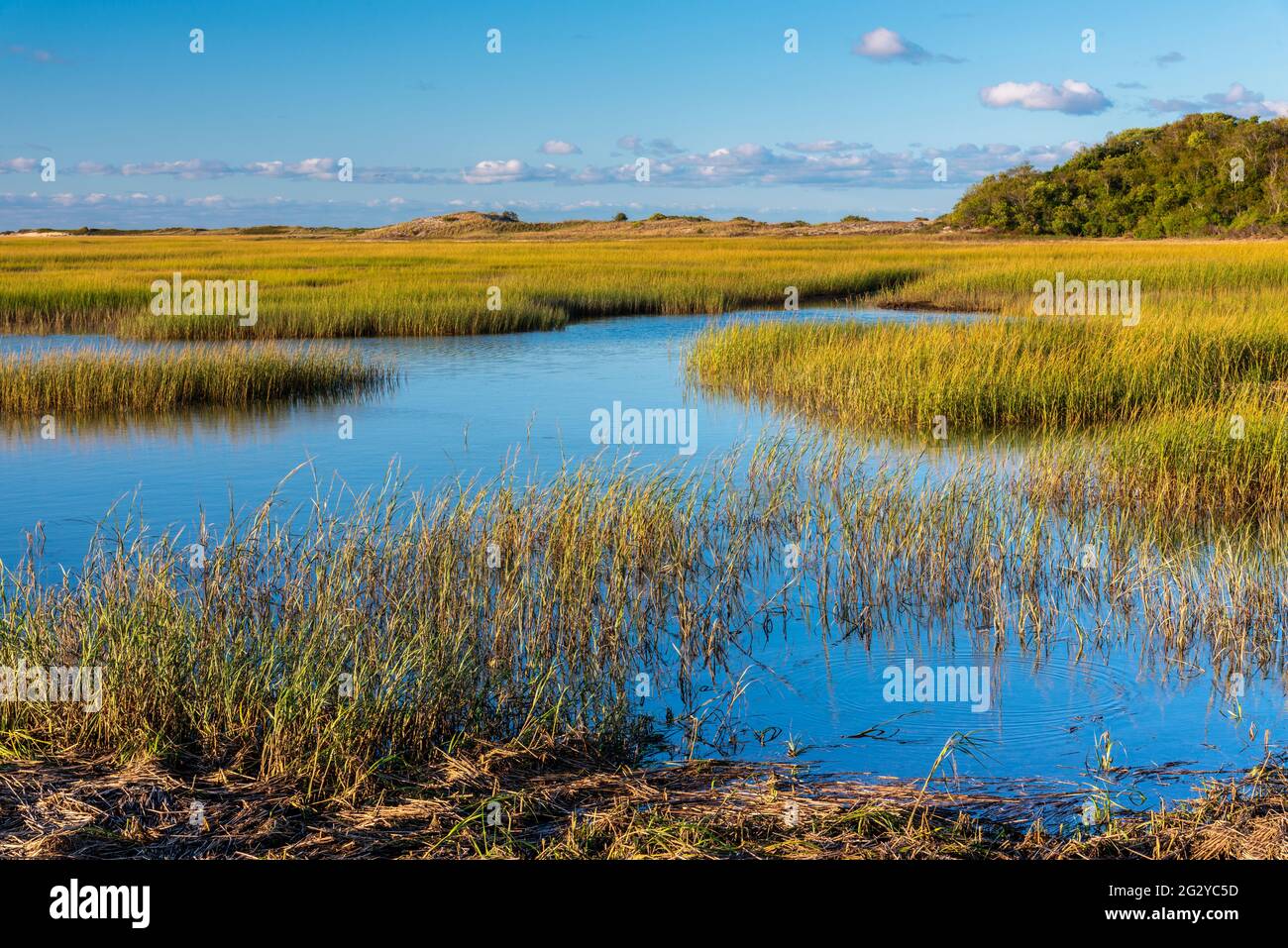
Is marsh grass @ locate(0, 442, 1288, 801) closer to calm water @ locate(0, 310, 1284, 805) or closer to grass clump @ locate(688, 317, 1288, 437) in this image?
calm water @ locate(0, 310, 1284, 805)

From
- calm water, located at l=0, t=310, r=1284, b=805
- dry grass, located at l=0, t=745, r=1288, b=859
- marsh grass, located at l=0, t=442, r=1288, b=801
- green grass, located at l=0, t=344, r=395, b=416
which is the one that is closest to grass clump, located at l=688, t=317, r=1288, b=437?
calm water, located at l=0, t=310, r=1284, b=805

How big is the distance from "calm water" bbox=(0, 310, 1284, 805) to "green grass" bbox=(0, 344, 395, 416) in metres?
0.69

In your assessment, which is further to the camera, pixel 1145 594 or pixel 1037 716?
pixel 1145 594

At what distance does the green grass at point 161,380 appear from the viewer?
46.2 ft

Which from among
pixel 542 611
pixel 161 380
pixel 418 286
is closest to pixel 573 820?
pixel 542 611

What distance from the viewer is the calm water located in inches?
202

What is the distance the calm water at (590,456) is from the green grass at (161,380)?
0.69 m

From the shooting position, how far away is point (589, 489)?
785 centimetres

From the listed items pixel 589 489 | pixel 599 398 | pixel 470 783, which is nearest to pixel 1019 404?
pixel 599 398

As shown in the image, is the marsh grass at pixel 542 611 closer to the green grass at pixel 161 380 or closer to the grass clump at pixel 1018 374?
the grass clump at pixel 1018 374

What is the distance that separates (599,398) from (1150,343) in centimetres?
681

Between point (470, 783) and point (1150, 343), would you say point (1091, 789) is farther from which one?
point (1150, 343)

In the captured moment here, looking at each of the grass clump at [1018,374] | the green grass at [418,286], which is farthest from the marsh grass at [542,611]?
the green grass at [418,286]

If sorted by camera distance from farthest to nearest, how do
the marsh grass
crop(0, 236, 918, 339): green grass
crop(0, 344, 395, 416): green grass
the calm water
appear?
crop(0, 236, 918, 339): green grass < crop(0, 344, 395, 416): green grass < the calm water < the marsh grass
